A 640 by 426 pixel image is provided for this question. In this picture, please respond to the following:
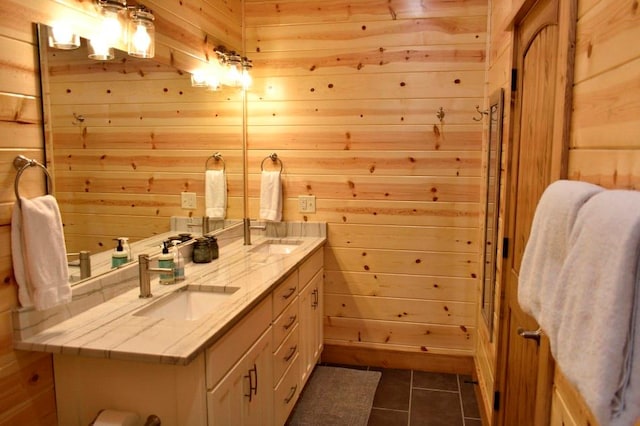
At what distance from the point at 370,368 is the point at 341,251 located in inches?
34.4

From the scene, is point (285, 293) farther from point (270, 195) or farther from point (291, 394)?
point (270, 195)

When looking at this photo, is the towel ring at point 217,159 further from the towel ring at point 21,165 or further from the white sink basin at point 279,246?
the towel ring at point 21,165

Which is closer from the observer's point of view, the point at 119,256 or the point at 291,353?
the point at 119,256

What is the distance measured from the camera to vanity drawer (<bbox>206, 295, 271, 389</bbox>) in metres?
1.66

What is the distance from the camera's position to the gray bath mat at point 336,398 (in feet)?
9.20

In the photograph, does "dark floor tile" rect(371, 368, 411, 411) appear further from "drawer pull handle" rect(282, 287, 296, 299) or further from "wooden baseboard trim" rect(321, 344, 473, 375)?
"drawer pull handle" rect(282, 287, 296, 299)

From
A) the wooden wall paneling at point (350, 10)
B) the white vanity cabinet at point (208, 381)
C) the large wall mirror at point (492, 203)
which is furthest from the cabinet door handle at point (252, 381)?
the wooden wall paneling at point (350, 10)

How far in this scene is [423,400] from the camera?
304 centimetres

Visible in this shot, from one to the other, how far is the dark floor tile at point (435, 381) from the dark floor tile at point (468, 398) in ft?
0.17

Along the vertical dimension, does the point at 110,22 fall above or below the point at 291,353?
above

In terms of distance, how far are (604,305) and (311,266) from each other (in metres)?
2.37

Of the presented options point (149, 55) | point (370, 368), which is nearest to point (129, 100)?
point (149, 55)

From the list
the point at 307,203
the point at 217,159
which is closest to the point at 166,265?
the point at 217,159

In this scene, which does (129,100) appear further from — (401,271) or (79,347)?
(401,271)
